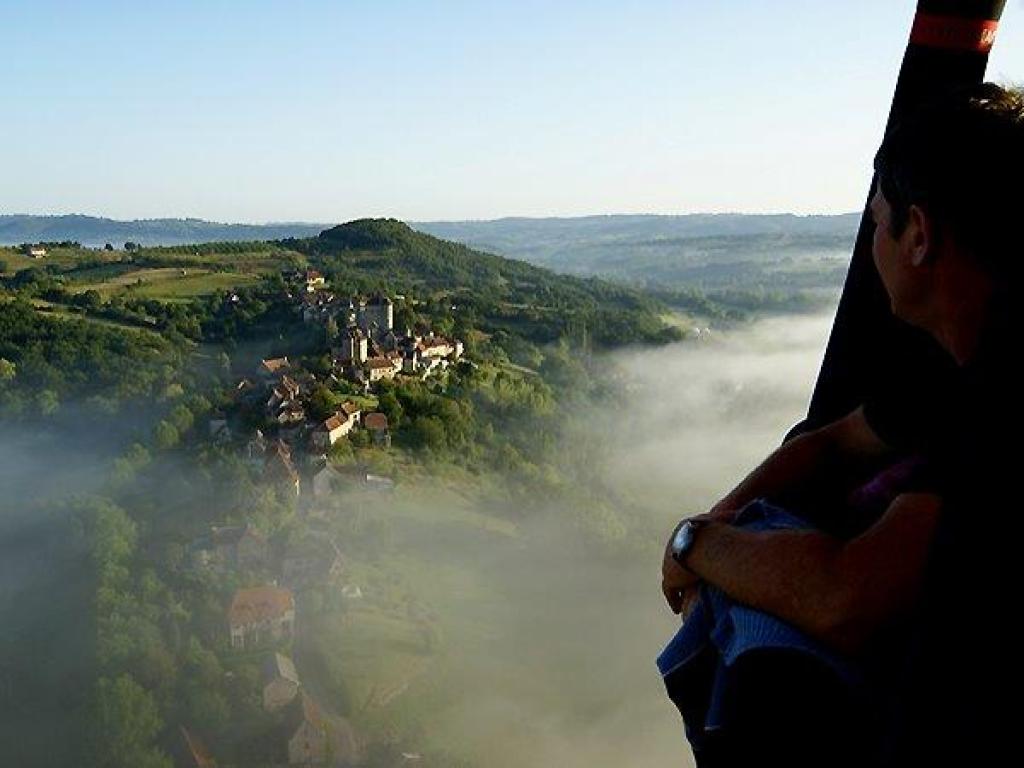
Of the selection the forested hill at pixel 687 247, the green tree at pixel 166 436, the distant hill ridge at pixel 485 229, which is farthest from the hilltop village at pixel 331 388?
the distant hill ridge at pixel 485 229

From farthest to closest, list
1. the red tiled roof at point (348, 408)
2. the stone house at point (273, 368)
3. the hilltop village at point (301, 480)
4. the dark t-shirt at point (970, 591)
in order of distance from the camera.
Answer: the stone house at point (273, 368) → the red tiled roof at point (348, 408) → the hilltop village at point (301, 480) → the dark t-shirt at point (970, 591)

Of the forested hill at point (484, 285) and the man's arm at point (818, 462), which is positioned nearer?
the man's arm at point (818, 462)

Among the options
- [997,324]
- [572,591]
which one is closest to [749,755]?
[997,324]

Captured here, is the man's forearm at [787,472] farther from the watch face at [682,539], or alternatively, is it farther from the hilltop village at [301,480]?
the hilltop village at [301,480]

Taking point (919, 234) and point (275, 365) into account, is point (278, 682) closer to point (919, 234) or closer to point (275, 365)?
point (919, 234)

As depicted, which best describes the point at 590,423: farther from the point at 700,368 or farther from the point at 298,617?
the point at 298,617

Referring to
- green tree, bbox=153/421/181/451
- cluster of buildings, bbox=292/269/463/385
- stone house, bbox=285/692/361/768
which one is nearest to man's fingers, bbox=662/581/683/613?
stone house, bbox=285/692/361/768

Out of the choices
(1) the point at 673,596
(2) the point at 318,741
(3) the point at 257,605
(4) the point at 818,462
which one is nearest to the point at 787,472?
(4) the point at 818,462
